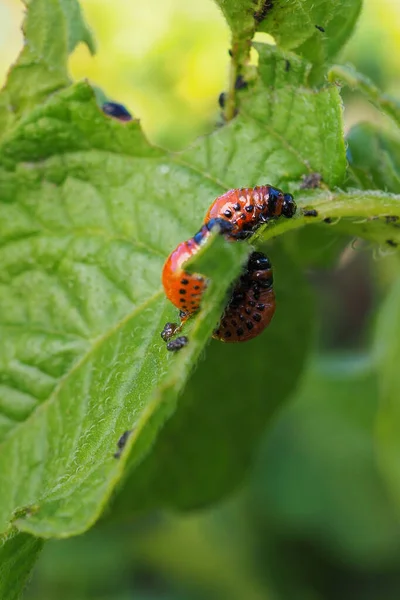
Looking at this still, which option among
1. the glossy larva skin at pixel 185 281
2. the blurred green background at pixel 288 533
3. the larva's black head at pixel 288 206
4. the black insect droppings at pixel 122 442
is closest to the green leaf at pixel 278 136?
the larva's black head at pixel 288 206

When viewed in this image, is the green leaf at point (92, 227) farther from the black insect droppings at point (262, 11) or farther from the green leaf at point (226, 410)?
the green leaf at point (226, 410)

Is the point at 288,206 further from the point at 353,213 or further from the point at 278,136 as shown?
the point at 278,136

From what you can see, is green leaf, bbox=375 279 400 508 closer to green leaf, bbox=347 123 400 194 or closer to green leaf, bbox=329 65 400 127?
green leaf, bbox=347 123 400 194

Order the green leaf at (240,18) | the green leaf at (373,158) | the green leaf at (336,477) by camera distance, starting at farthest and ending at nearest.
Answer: the green leaf at (336,477) < the green leaf at (373,158) < the green leaf at (240,18)

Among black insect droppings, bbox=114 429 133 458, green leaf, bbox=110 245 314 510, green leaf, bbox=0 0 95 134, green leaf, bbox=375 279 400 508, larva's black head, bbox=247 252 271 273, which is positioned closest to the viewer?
black insect droppings, bbox=114 429 133 458

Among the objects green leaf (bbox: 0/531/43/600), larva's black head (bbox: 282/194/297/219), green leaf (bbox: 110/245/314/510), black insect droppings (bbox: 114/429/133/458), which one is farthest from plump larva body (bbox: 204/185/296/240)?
green leaf (bbox: 110/245/314/510)

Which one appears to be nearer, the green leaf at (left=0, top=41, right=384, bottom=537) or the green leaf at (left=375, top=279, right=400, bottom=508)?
the green leaf at (left=0, top=41, right=384, bottom=537)
